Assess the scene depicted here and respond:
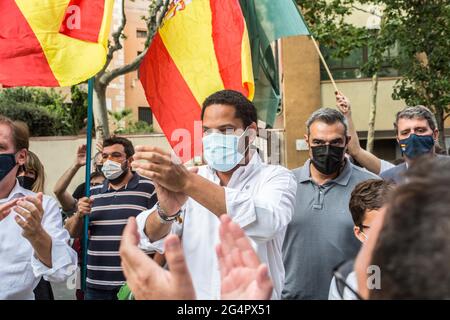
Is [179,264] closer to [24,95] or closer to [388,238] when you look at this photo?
[388,238]

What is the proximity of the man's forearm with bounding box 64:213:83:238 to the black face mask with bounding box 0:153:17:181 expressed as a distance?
129cm

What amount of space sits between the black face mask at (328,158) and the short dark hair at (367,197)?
60 cm

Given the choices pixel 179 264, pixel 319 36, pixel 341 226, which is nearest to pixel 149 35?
pixel 319 36

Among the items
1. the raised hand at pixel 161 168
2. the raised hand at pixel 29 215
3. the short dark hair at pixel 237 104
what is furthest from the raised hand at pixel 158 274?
the short dark hair at pixel 237 104

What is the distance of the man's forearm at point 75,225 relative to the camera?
4.12m

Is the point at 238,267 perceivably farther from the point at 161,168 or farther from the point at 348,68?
the point at 348,68

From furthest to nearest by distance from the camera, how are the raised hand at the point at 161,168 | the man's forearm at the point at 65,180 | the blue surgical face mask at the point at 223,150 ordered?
1. the man's forearm at the point at 65,180
2. the blue surgical face mask at the point at 223,150
3. the raised hand at the point at 161,168

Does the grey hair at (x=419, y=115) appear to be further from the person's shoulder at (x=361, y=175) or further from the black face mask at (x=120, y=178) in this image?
the black face mask at (x=120, y=178)

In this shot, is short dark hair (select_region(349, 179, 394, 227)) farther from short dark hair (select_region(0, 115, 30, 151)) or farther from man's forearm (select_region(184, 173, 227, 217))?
short dark hair (select_region(0, 115, 30, 151))

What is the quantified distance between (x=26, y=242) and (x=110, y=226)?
55.4 inches

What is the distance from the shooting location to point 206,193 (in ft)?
6.59

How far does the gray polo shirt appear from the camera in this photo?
3049 millimetres

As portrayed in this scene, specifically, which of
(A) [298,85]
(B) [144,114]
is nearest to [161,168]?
(A) [298,85]

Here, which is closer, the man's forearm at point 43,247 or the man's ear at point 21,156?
the man's forearm at point 43,247
